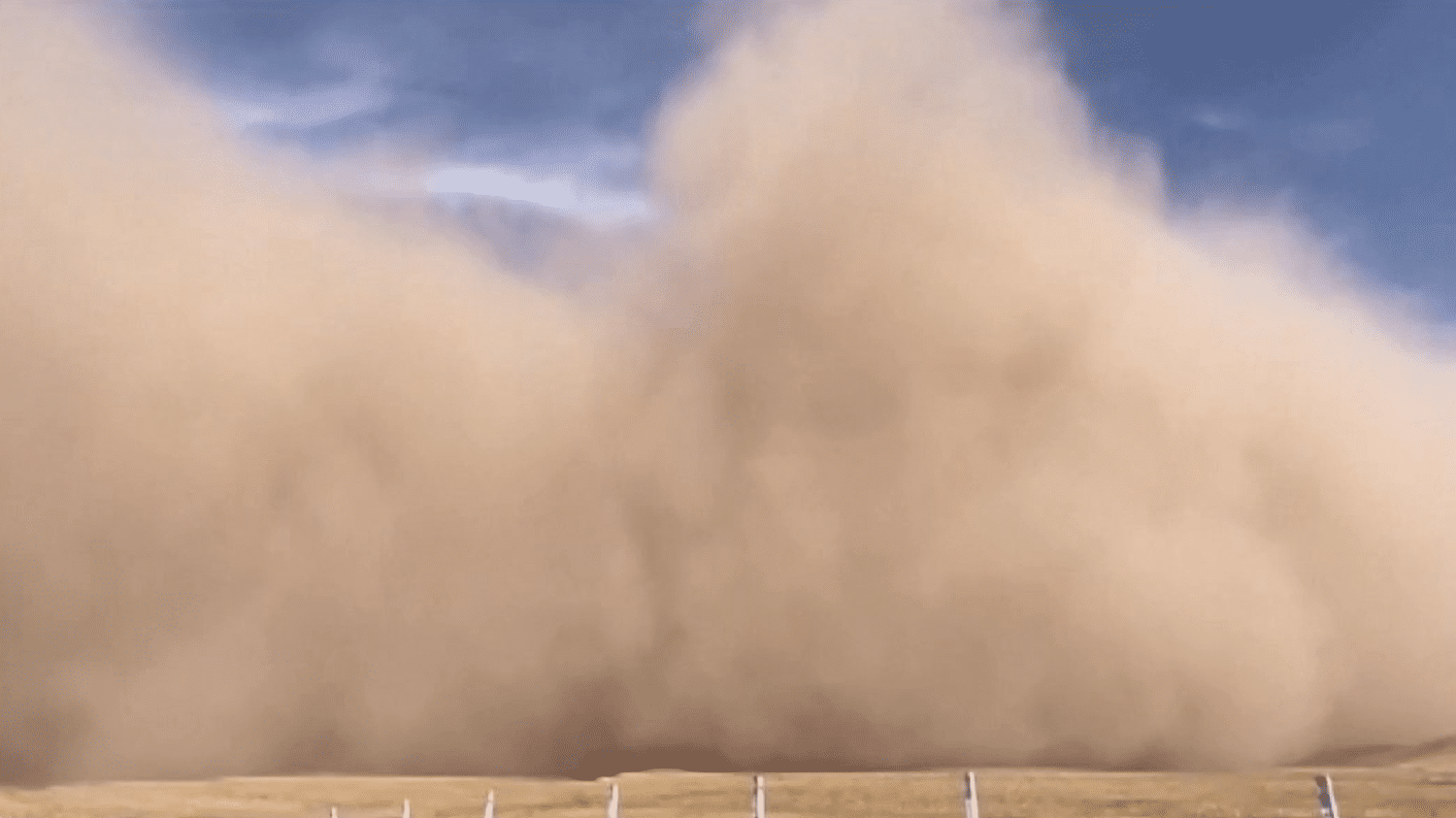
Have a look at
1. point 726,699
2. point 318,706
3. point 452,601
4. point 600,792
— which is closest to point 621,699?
point 726,699

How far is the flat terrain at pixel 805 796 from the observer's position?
62.2 feet

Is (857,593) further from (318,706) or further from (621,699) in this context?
(318,706)

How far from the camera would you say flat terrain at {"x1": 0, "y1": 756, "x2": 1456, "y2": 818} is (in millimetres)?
18969

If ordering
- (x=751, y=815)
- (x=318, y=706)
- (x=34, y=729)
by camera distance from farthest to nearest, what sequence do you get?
1. (x=318, y=706)
2. (x=34, y=729)
3. (x=751, y=815)

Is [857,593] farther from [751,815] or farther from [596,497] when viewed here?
[751,815]

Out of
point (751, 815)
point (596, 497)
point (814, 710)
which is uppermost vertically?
point (596, 497)

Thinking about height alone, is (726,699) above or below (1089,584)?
below

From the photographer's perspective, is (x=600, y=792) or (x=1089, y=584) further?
(x=1089, y=584)

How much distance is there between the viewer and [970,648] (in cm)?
3344

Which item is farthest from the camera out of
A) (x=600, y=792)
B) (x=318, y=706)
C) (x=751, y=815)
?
(x=318, y=706)

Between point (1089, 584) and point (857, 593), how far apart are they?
5400 millimetres

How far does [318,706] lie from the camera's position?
109 feet

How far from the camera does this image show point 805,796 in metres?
22.2

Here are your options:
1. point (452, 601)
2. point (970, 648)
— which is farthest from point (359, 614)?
point (970, 648)
